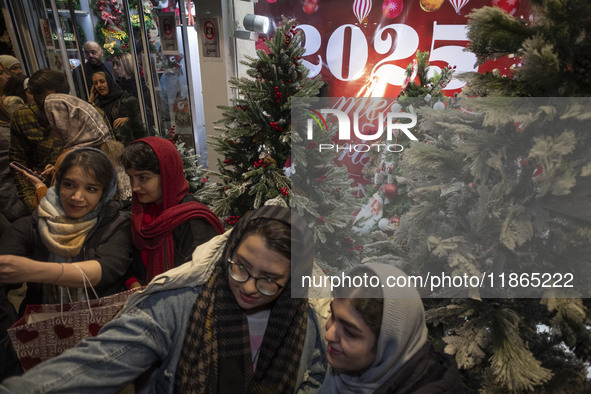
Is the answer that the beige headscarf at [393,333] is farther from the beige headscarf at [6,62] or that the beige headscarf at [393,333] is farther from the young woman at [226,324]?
the beige headscarf at [6,62]

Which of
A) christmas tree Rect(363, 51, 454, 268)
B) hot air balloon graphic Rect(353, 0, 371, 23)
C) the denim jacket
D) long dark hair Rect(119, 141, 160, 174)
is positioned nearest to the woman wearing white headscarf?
long dark hair Rect(119, 141, 160, 174)

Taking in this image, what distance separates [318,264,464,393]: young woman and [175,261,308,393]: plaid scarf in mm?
188

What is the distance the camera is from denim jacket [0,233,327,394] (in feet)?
2.87

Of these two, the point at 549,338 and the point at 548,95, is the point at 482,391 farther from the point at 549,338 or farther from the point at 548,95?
the point at 548,95

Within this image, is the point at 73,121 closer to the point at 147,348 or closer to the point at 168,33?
the point at 147,348

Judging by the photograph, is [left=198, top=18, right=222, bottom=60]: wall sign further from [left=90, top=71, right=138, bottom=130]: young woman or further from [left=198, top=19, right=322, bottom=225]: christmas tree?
[left=198, top=19, right=322, bottom=225]: christmas tree

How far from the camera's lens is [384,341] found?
950mm

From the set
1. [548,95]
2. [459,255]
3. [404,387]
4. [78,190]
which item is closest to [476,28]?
[548,95]

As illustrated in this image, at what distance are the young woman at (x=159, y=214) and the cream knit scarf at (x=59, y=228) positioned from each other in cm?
24

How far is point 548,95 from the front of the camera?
44.2 inches

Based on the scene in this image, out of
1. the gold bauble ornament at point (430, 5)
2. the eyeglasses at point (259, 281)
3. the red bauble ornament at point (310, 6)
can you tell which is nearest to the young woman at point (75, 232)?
the eyeglasses at point (259, 281)

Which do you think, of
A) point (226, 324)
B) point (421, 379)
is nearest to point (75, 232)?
point (226, 324)

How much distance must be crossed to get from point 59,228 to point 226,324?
0.96 metres

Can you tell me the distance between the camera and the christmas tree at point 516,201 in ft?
3.44
